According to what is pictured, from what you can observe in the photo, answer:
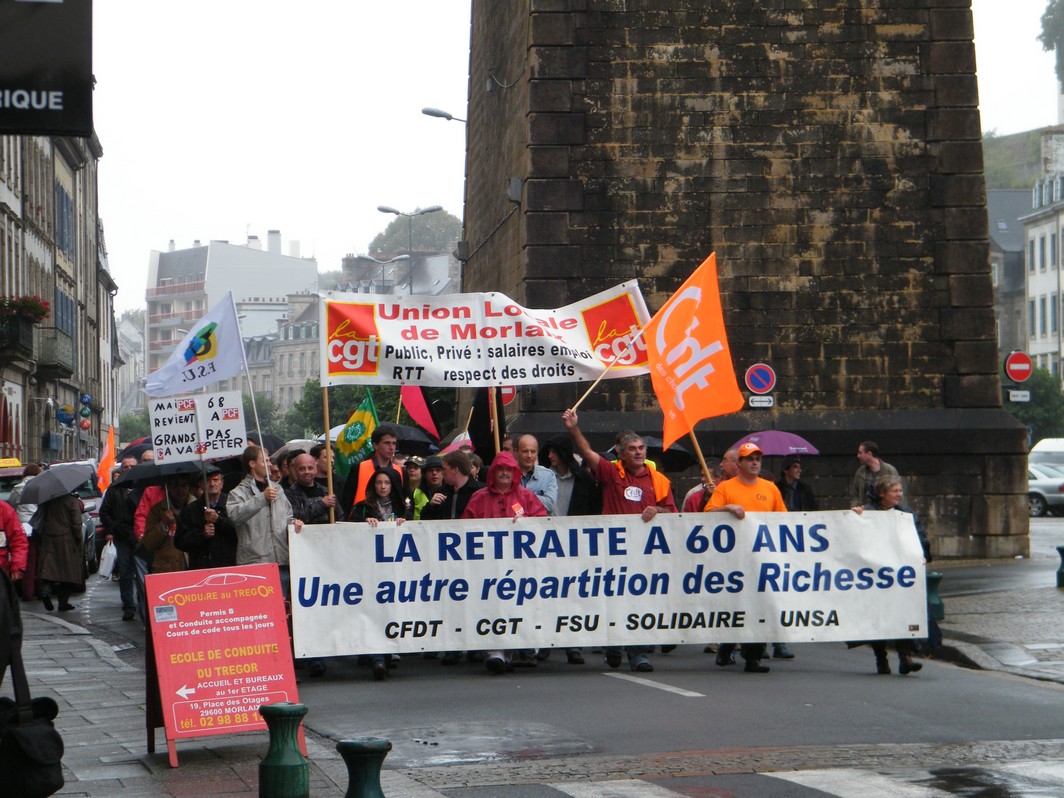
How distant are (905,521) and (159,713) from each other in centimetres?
570

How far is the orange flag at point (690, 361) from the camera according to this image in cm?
1229

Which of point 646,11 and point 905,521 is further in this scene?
point 646,11

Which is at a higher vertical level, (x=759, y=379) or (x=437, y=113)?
(x=437, y=113)

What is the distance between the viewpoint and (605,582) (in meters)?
11.8

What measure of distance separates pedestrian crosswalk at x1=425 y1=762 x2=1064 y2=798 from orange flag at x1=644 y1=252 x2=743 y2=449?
4.65 m

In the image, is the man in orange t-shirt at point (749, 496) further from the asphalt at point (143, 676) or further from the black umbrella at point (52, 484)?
the black umbrella at point (52, 484)

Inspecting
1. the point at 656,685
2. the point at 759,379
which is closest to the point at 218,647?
the point at 656,685

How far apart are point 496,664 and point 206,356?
124 inches

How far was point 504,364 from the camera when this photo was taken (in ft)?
42.9

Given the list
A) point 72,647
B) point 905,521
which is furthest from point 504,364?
point 72,647

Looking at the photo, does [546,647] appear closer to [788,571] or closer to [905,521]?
[788,571]

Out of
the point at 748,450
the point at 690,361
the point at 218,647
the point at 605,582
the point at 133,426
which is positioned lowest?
the point at 218,647

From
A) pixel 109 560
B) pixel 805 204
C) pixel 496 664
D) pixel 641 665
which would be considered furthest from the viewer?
pixel 109 560

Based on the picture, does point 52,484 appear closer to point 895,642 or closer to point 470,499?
point 470,499
